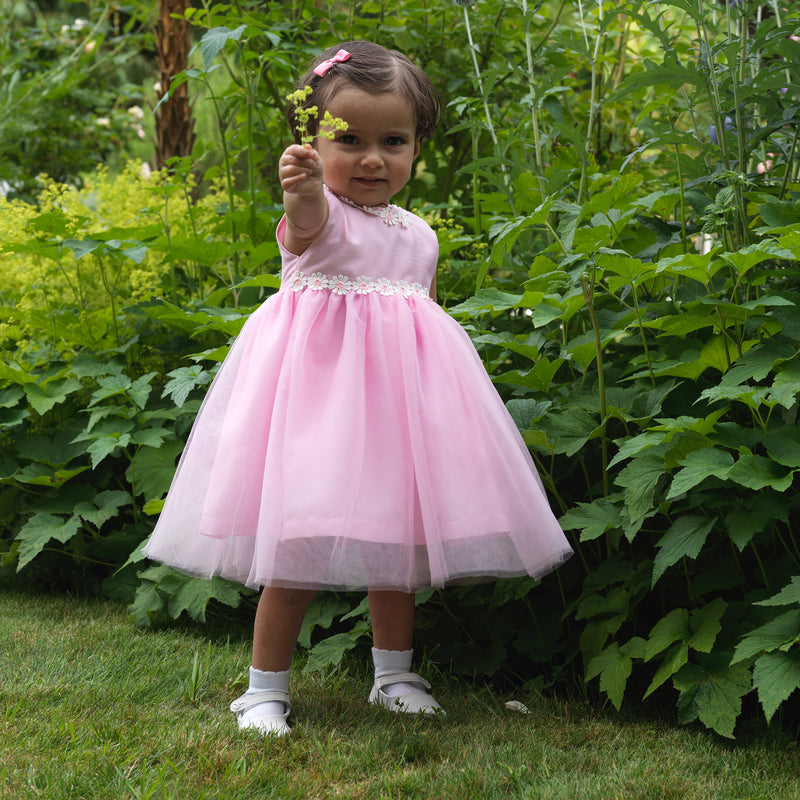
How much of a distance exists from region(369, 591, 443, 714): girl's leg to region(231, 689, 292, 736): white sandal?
0.21 metres

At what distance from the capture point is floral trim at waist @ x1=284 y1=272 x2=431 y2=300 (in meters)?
1.79

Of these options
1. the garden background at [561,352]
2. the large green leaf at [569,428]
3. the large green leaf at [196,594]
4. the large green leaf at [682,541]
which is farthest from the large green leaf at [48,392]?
the large green leaf at [682,541]

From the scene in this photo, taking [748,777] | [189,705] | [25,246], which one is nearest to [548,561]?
[748,777]

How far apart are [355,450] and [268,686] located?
512 millimetres

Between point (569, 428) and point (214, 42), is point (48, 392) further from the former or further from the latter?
point (569, 428)

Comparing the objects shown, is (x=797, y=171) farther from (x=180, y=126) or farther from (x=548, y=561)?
(x=180, y=126)

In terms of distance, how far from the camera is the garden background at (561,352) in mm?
1698

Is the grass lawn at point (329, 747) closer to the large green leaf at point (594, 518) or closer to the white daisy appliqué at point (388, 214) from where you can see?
the large green leaf at point (594, 518)

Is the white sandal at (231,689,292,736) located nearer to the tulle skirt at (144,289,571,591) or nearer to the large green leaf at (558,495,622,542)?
the tulle skirt at (144,289,571,591)

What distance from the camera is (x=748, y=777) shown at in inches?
60.1

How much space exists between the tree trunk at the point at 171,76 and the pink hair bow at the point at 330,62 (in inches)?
90.1

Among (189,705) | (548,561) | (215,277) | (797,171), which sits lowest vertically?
(189,705)

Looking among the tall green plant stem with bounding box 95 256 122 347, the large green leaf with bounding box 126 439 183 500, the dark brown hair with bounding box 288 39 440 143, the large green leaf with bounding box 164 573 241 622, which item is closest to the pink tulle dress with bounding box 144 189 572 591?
the dark brown hair with bounding box 288 39 440 143

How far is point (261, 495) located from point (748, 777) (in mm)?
969
